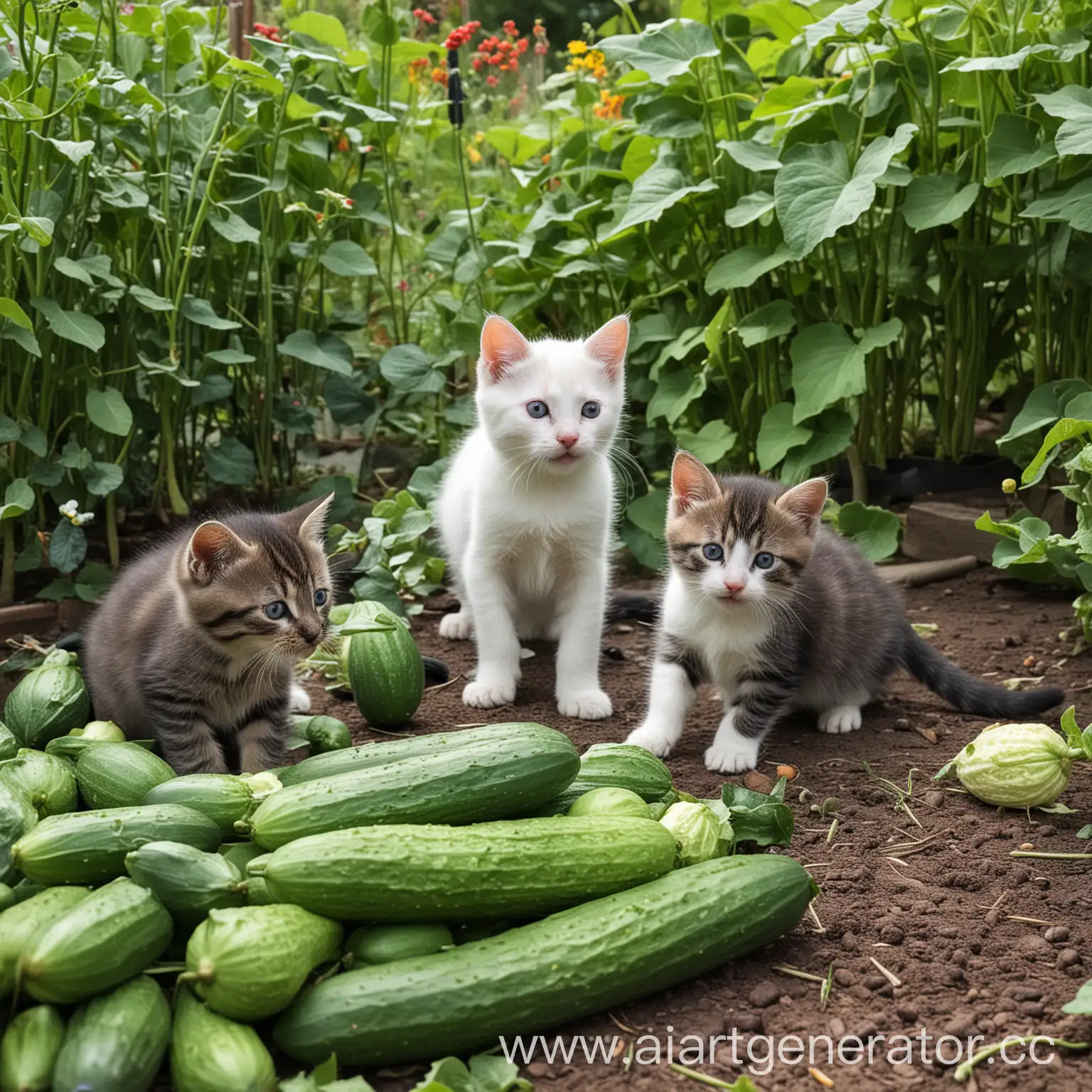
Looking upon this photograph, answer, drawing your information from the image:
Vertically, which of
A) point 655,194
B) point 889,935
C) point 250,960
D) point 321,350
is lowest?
point 889,935

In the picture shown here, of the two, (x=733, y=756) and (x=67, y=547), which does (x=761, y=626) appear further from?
(x=67, y=547)

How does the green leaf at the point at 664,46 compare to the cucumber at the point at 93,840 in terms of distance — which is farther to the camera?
the green leaf at the point at 664,46

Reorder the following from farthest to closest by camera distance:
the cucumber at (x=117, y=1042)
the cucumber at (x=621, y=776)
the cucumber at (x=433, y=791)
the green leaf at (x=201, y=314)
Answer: the green leaf at (x=201, y=314) → the cucumber at (x=621, y=776) → the cucumber at (x=433, y=791) → the cucumber at (x=117, y=1042)

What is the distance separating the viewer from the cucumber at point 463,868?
7.54 ft

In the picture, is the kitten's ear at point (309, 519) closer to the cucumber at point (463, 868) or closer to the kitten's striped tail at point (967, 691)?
the cucumber at point (463, 868)

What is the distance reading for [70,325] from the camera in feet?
13.9

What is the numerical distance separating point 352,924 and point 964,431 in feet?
13.2

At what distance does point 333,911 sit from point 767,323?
11.7ft

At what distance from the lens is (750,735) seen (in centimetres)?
365

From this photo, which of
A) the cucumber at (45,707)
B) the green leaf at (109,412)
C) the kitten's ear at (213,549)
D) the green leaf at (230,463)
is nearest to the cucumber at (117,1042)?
the kitten's ear at (213,549)

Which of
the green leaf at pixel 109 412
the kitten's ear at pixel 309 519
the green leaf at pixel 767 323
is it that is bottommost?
the kitten's ear at pixel 309 519

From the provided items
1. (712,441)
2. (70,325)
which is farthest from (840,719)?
(70,325)

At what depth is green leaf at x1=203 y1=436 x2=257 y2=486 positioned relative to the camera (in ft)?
17.3

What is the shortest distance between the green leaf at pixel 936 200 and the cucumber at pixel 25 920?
3753mm
